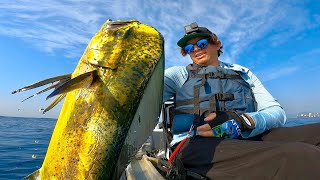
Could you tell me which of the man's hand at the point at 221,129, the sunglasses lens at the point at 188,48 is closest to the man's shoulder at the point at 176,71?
the sunglasses lens at the point at 188,48

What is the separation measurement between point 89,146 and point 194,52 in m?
2.67

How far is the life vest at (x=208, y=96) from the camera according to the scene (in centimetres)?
367

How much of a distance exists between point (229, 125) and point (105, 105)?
167 cm

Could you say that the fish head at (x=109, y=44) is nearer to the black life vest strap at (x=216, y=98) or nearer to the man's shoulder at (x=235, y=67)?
the black life vest strap at (x=216, y=98)

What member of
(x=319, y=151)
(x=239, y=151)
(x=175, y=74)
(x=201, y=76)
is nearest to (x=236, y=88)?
(x=201, y=76)

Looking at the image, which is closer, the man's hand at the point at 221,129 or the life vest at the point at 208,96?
the man's hand at the point at 221,129

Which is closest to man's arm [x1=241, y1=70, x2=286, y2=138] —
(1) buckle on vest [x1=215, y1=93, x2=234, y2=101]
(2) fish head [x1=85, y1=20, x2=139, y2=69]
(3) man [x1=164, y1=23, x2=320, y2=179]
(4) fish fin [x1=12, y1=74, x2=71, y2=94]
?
(3) man [x1=164, y1=23, x2=320, y2=179]

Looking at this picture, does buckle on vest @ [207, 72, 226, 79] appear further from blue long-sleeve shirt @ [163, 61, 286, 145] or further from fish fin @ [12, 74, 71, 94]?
fish fin @ [12, 74, 71, 94]

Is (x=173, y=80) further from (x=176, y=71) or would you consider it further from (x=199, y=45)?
(x=199, y=45)

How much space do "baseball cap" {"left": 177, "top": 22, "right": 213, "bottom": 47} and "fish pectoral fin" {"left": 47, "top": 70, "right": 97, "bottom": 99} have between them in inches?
91.2

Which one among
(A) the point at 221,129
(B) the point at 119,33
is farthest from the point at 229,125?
(B) the point at 119,33

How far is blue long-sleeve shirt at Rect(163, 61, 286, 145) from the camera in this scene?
3.54 meters

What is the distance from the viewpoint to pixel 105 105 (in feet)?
7.36

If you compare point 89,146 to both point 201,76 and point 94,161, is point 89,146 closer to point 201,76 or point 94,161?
point 94,161
